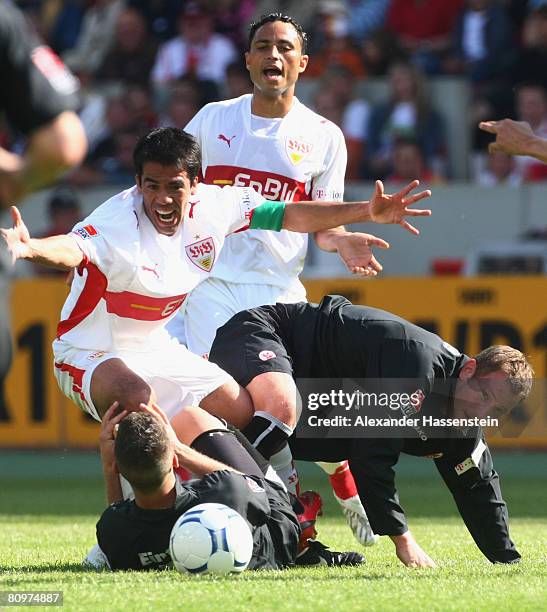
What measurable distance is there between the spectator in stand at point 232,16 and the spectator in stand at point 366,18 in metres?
1.29

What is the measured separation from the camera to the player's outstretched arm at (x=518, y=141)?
6.55 m

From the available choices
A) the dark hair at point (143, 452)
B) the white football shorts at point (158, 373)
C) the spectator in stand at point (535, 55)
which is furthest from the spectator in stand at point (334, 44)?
the dark hair at point (143, 452)

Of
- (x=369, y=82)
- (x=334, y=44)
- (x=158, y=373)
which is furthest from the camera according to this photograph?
(x=334, y=44)

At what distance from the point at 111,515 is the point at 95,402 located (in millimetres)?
849

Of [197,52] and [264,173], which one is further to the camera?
[197,52]

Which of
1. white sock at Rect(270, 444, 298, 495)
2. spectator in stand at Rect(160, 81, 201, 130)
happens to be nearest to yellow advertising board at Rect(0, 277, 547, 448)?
spectator in stand at Rect(160, 81, 201, 130)

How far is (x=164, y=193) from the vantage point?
6730 millimetres

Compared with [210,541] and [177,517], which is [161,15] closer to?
[177,517]

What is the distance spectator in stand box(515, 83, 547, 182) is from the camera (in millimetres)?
14148

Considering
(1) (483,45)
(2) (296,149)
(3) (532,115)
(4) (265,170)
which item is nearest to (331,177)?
(2) (296,149)

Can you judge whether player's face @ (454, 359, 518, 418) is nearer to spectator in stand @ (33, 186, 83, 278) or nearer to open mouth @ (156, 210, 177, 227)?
open mouth @ (156, 210, 177, 227)

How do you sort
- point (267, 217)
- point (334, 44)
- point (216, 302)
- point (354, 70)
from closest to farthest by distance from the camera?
point (267, 217), point (216, 302), point (354, 70), point (334, 44)

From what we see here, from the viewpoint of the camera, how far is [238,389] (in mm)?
7180

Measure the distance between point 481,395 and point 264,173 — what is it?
2.31m
